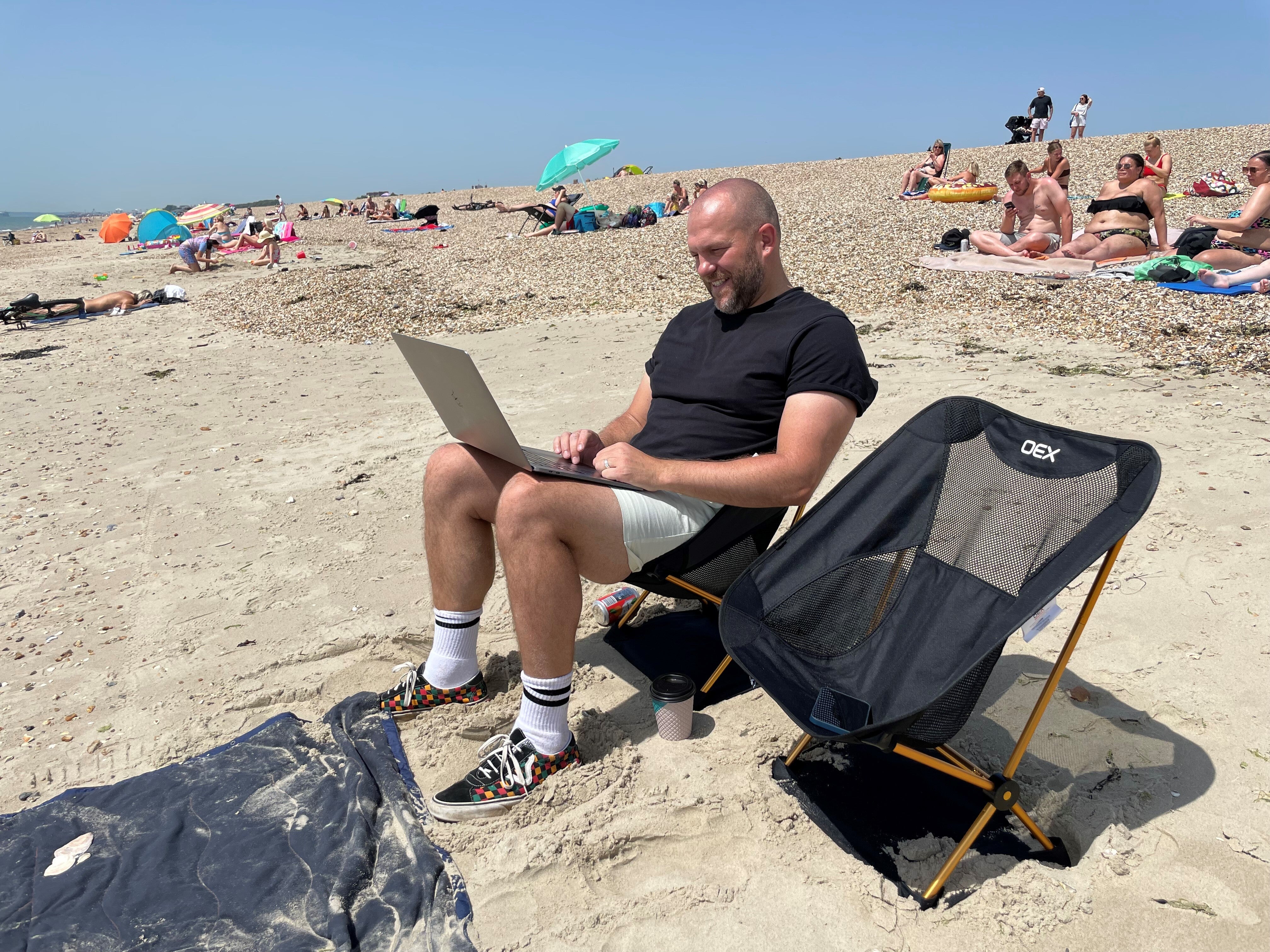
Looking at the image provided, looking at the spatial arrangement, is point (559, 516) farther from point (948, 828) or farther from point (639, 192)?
point (639, 192)

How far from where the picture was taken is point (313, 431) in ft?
18.9

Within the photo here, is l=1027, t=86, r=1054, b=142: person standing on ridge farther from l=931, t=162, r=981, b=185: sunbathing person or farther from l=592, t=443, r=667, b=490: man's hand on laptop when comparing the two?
l=592, t=443, r=667, b=490: man's hand on laptop

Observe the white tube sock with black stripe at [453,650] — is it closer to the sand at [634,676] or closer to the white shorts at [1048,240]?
the sand at [634,676]

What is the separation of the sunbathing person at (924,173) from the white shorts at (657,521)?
1472 cm

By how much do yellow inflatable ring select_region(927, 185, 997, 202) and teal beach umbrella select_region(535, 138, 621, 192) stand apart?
9143 millimetres

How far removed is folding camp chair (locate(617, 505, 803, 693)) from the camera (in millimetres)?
2449

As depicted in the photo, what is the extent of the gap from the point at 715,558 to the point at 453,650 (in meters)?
0.91

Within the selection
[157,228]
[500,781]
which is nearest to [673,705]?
[500,781]

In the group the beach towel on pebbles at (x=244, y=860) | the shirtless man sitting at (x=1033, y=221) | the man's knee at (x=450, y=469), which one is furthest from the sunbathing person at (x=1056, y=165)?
the beach towel on pebbles at (x=244, y=860)

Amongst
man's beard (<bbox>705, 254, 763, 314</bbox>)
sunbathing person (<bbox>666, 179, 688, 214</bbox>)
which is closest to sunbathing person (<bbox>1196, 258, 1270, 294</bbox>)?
man's beard (<bbox>705, 254, 763, 314</bbox>)

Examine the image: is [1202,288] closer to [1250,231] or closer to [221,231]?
[1250,231]

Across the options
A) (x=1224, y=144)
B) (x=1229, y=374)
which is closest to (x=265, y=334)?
(x=1229, y=374)

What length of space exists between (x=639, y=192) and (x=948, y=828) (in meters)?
23.8

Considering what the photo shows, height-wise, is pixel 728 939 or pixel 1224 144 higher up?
pixel 1224 144
